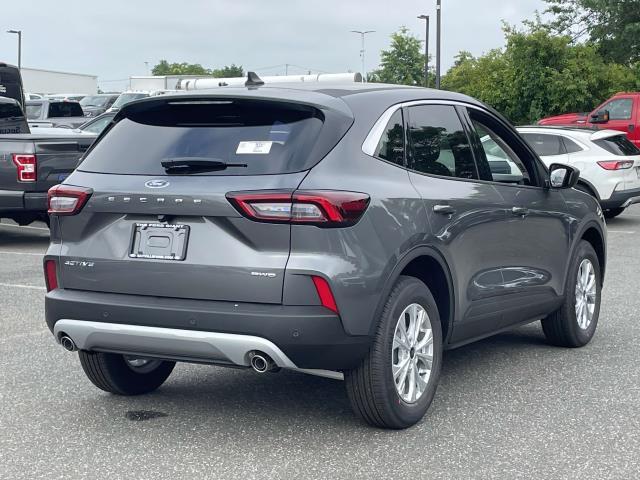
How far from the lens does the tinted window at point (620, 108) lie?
2341 cm

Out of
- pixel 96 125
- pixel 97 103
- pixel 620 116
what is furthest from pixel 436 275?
pixel 97 103

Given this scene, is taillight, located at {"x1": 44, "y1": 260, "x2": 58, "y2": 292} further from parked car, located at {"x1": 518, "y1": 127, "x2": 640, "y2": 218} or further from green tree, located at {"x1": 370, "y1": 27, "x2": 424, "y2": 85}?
green tree, located at {"x1": 370, "y1": 27, "x2": 424, "y2": 85}

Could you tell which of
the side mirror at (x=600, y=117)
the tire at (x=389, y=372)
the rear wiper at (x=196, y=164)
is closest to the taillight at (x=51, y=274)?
the rear wiper at (x=196, y=164)

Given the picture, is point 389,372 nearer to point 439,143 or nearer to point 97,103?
point 439,143

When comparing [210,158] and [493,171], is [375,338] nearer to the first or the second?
[210,158]

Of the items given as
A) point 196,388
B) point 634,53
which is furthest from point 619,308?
point 634,53

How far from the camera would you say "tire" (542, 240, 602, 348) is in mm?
7117

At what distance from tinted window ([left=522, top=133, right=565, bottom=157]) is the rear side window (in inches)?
649

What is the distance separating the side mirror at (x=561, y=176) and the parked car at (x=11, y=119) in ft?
30.9

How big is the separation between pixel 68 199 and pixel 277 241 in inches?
46.6

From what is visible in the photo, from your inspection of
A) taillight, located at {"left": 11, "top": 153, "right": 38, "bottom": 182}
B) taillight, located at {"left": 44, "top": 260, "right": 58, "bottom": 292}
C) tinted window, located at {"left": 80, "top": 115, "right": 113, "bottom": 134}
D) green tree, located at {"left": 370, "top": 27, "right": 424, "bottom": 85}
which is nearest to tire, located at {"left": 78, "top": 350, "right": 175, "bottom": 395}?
taillight, located at {"left": 44, "top": 260, "right": 58, "bottom": 292}

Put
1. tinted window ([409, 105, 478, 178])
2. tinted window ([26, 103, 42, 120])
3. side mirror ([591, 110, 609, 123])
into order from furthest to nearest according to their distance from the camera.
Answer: tinted window ([26, 103, 42, 120]) < side mirror ([591, 110, 609, 123]) < tinted window ([409, 105, 478, 178])

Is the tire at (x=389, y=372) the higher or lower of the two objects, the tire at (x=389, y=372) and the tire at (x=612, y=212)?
the lower

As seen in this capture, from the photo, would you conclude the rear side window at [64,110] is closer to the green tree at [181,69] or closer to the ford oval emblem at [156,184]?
the ford oval emblem at [156,184]
